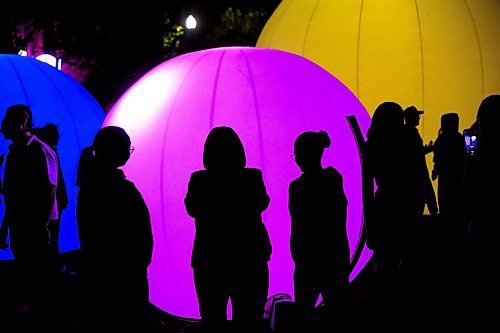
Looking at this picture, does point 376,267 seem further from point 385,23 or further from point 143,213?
point 385,23

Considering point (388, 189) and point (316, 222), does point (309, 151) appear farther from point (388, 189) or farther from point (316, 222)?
point (388, 189)

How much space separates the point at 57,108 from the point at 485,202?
19.2 ft

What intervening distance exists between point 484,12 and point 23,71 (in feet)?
19.9

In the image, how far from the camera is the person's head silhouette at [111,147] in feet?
12.6

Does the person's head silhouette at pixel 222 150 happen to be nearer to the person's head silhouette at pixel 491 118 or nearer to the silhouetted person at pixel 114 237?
the silhouetted person at pixel 114 237

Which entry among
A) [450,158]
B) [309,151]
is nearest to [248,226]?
Result: [309,151]

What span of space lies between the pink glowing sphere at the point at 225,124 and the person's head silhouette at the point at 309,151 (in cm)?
42

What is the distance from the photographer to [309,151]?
446cm

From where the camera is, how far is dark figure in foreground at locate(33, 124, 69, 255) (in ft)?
20.8

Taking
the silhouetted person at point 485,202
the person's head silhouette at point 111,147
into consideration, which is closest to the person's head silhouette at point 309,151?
the silhouetted person at point 485,202

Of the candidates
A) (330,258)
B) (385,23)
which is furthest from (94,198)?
(385,23)

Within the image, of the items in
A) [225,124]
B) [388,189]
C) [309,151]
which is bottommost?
[388,189]

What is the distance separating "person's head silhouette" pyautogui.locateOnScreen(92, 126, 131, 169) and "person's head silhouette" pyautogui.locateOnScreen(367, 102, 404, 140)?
1961mm

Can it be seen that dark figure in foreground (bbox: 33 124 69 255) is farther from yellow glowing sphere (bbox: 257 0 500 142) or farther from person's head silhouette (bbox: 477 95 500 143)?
person's head silhouette (bbox: 477 95 500 143)
